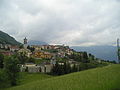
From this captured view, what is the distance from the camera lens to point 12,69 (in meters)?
51.2

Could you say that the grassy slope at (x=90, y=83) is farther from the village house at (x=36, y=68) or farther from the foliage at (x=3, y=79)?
the village house at (x=36, y=68)

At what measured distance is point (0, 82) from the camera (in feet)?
152

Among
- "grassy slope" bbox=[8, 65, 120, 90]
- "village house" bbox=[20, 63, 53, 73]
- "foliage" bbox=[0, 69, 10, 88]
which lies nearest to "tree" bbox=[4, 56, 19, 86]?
"foliage" bbox=[0, 69, 10, 88]

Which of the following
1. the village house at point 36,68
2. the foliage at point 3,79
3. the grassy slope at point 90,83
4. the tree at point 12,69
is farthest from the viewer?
the village house at point 36,68

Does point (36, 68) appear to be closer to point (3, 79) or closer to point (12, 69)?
point (12, 69)

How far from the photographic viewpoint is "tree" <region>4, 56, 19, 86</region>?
51.0 metres

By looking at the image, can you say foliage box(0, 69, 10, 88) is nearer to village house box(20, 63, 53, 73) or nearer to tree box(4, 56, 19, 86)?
tree box(4, 56, 19, 86)

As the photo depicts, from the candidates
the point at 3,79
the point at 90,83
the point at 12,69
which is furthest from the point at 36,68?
the point at 90,83

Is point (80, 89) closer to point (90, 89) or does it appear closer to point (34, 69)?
point (90, 89)

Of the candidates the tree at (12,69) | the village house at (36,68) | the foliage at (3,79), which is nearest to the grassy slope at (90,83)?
the foliage at (3,79)

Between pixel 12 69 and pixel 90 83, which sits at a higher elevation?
pixel 12 69

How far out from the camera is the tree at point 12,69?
51.0 m

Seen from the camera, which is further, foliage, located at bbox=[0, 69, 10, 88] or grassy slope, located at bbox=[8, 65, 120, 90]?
foliage, located at bbox=[0, 69, 10, 88]

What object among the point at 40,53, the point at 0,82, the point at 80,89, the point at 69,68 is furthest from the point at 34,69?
the point at 80,89
